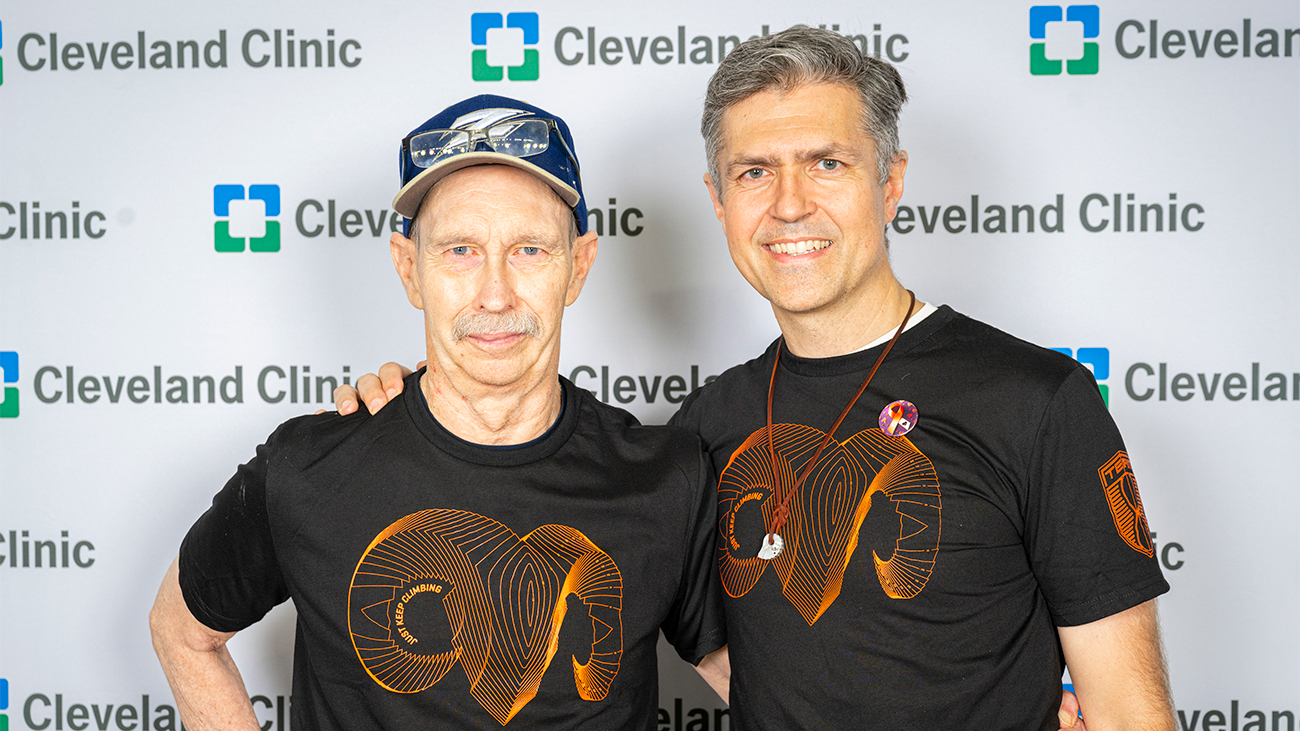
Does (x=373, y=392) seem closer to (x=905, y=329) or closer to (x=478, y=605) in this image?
(x=478, y=605)

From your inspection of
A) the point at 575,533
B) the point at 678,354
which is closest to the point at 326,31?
the point at 678,354

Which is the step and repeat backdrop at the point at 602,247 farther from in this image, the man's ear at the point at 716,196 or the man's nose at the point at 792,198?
the man's nose at the point at 792,198

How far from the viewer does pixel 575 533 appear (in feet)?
4.33

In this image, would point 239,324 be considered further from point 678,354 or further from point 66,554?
point 678,354

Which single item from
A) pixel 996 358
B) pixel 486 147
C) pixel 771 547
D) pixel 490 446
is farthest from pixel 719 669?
pixel 486 147

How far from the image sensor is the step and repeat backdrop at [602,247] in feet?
6.57

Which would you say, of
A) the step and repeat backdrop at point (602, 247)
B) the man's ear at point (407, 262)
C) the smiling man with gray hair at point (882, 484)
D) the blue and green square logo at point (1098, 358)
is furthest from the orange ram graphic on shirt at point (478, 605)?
the blue and green square logo at point (1098, 358)

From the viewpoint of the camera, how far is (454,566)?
1300mm

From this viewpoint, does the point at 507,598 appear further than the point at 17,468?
No

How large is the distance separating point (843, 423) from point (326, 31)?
60.4 inches

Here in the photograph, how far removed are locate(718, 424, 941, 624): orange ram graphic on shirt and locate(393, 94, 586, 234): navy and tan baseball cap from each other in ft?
1.86

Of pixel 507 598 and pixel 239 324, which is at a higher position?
pixel 239 324

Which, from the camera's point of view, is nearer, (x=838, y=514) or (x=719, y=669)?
(x=838, y=514)

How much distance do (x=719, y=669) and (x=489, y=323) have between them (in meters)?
0.77
